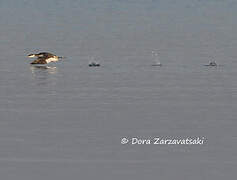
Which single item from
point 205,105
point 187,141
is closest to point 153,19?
point 205,105

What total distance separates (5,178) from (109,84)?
15384mm

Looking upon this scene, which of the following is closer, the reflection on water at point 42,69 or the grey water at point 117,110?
the grey water at point 117,110

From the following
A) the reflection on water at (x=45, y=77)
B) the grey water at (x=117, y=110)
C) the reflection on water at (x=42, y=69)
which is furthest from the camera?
the reflection on water at (x=42, y=69)

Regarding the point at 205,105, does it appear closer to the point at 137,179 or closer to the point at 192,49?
the point at 137,179

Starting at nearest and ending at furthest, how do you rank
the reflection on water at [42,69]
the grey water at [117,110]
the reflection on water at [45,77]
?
the grey water at [117,110]
the reflection on water at [45,77]
the reflection on water at [42,69]

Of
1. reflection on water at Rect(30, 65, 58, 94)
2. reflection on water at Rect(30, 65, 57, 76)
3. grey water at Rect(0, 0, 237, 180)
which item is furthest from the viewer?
reflection on water at Rect(30, 65, 57, 76)

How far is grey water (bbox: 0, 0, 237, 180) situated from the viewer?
22.0m

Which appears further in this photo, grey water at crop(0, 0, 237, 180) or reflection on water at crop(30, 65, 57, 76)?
reflection on water at crop(30, 65, 57, 76)

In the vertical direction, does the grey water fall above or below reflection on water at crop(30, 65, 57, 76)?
below

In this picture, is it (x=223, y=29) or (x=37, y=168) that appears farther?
(x=223, y=29)

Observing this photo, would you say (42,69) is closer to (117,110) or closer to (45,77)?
(45,77)

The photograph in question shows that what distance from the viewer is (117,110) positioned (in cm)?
2923

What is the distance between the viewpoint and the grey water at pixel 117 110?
866 inches

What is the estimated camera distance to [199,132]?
25.5m
